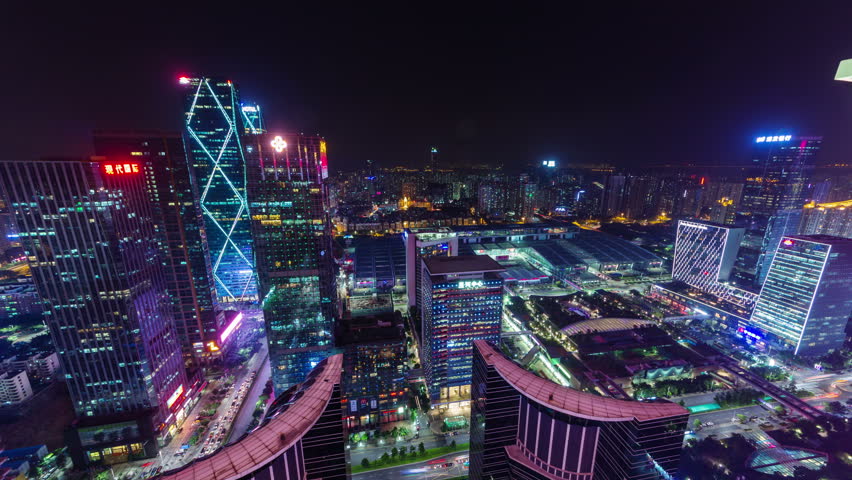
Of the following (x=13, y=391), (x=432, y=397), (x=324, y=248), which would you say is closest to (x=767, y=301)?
(x=432, y=397)

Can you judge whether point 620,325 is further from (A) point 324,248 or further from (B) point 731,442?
(A) point 324,248

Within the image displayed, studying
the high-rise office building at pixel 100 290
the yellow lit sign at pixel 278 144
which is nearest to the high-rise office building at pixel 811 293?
the yellow lit sign at pixel 278 144

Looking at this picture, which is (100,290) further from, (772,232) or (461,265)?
(772,232)

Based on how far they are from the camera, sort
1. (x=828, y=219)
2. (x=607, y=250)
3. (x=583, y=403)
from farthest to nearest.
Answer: (x=607, y=250), (x=828, y=219), (x=583, y=403)

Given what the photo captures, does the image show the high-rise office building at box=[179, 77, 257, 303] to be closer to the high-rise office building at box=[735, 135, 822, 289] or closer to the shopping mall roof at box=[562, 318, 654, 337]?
the shopping mall roof at box=[562, 318, 654, 337]

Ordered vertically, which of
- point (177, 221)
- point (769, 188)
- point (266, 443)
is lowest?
point (266, 443)

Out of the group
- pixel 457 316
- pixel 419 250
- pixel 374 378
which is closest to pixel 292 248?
pixel 374 378
